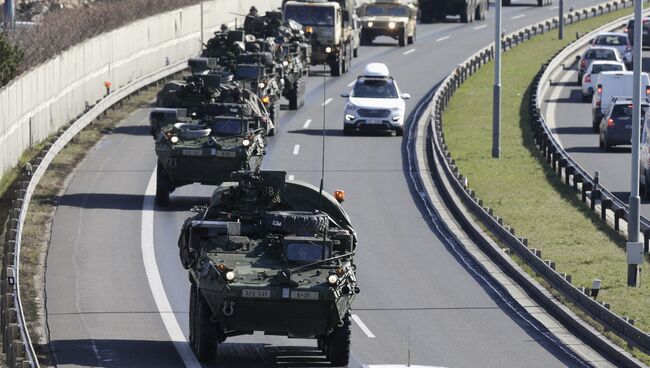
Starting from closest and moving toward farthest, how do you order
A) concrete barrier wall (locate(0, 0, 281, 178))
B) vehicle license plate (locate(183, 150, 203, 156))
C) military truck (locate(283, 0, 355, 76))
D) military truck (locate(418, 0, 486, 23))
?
vehicle license plate (locate(183, 150, 203, 156)), concrete barrier wall (locate(0, 0, 281, 178)), military truck (locate(283, 0, 355, 76)), military truck (locate(418, 0, 486, 23))

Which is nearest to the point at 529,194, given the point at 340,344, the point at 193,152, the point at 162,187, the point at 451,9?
the point at 193,152

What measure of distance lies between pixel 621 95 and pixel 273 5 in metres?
31.1

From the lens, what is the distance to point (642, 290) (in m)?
30.3

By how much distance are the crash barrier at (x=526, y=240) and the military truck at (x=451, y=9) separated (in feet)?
84.7

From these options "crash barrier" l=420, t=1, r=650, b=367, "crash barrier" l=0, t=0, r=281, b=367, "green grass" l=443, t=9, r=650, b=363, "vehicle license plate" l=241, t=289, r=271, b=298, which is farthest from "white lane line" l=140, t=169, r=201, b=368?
"green grass" l=443, t=9, r=650, b=363

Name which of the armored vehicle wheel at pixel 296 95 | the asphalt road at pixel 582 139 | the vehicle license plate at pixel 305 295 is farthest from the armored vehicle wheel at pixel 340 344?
the armored vehicle wheel at pixel 296 95

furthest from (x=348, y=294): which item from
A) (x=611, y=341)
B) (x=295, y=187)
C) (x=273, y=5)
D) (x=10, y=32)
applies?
(x=273, y=5)

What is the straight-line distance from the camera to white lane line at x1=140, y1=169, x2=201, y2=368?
79.6 feet

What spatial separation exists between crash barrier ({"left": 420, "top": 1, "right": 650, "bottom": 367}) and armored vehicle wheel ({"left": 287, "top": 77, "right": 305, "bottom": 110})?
4405 millimetres

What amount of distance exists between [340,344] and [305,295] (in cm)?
109

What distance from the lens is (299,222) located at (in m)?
23.5

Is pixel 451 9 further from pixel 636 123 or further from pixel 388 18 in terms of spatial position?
pixel 636 123

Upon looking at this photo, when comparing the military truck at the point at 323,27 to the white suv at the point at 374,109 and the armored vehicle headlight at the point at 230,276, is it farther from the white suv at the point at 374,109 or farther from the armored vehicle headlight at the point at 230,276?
the armored vehicle headlight at the point at 230,276

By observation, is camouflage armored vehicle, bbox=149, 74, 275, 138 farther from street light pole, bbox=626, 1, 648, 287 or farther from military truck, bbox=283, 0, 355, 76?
military truck, bbox=283, 0, 355, 76
